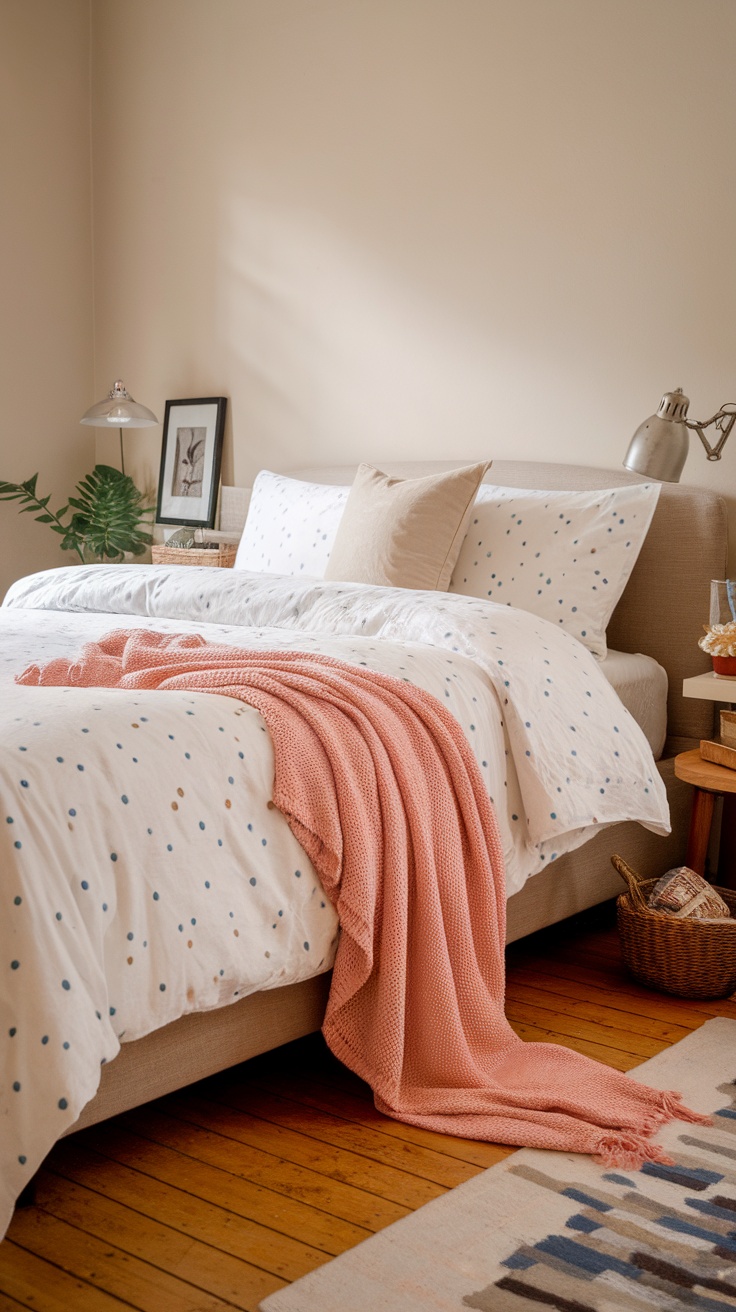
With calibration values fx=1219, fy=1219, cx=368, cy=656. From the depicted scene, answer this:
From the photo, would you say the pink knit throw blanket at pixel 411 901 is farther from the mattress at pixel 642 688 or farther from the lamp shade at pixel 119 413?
the lamp shade at pixel 119 413

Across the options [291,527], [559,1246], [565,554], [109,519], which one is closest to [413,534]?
[565,554]

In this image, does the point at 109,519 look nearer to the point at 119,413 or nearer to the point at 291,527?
the point at 119,413

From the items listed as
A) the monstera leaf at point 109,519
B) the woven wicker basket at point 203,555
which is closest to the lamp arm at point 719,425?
the woven wicker basket at point 203,555

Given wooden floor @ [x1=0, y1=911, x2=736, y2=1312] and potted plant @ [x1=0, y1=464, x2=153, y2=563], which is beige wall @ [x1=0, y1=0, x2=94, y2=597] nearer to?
potted plant @ [x1=0, y1=464, x2=153, y2=563]

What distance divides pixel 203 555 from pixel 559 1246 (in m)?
2.63

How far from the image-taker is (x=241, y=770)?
1718mm

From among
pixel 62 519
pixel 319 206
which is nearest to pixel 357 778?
pixel 319 206

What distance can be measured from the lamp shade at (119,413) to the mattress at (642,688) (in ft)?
6.31

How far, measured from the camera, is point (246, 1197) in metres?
1.62

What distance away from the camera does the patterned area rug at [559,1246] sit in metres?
1.38

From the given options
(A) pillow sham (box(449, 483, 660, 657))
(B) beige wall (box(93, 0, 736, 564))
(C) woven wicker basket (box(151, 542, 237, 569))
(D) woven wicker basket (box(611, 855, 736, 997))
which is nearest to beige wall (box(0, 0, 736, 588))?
(B) beige wall (box(93, 0, 736, 564))

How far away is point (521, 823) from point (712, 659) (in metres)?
0.78

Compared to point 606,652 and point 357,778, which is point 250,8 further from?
point 357,778

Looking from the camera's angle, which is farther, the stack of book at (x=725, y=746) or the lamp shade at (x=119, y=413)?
the lamp shade at (x=119, y=413)
